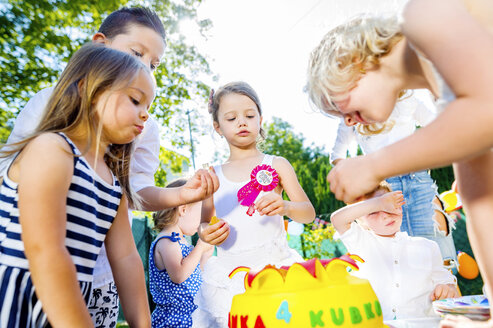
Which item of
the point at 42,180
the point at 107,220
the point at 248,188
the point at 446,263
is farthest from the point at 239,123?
the point at 446,263

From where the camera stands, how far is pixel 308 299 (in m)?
1.36

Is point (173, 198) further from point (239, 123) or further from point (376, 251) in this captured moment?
point (376, 251)

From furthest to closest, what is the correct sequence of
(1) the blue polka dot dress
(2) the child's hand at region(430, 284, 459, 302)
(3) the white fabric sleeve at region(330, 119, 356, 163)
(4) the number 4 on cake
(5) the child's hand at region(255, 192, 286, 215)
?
(1) the blue polka dot dress < (3) the white fabric sleeve at region(330, 119, 356, 163) < (2) the child's hand at region(430, 284, 459, 302) < (5) the child's hand at region(255, 192, 286, 215) < (4) the number 4 on cake

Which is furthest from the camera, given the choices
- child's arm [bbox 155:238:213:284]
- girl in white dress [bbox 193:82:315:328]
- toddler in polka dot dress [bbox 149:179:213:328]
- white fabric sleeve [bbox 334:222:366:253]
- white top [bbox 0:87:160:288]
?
toddler in polka dot dress [bbox 149:179:213:328]

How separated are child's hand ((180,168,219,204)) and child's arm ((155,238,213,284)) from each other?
1397 mm

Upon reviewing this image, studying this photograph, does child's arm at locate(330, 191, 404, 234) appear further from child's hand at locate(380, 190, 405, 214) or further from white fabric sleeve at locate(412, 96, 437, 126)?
white fabric sleeve at locate(412, 96, 437, 126)

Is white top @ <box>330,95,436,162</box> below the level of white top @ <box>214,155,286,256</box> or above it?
above

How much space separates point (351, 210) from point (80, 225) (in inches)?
75.2

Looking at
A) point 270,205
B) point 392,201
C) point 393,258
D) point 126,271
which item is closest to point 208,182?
point 270,205

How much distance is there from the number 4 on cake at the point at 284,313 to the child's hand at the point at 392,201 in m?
1.66

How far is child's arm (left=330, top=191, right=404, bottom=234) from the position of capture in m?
2.78

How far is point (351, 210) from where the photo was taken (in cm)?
281

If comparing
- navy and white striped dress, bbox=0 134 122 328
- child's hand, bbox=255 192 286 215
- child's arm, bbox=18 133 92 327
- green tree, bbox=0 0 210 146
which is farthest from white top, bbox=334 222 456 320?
green tree, bbox=0 0 210 146

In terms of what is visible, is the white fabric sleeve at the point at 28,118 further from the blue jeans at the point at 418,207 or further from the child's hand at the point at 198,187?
the blue jeans at the point at 418,207
